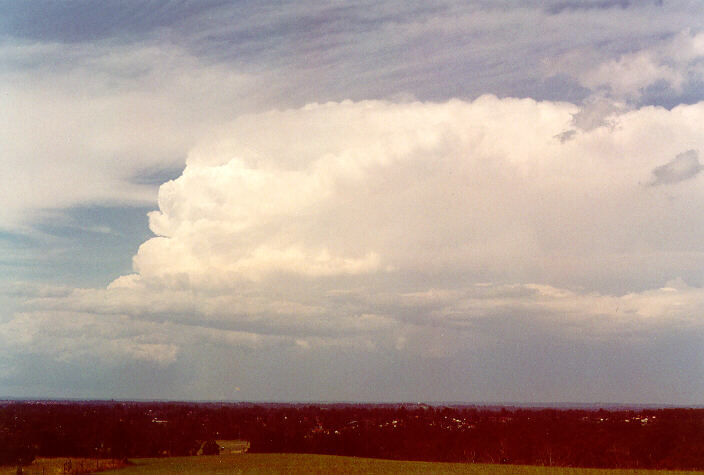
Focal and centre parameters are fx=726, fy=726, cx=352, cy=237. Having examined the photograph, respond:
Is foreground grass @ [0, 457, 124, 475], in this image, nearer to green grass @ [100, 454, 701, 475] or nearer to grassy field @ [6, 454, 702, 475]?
grassy field @ [6, 454, 702, 475]

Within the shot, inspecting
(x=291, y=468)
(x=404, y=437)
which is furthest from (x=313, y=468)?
(x=404, y=437)

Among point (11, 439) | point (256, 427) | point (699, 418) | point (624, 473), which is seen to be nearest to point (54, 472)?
point (11, 439)

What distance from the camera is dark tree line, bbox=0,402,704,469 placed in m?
130

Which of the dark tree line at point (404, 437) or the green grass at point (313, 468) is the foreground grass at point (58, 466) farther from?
the green grass at point (313, 468)

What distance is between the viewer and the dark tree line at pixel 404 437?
130 m

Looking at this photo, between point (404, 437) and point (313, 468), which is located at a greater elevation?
point (313, 468)

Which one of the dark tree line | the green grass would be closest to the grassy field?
the green grass

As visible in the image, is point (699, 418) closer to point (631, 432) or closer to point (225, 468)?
point (631, 432)

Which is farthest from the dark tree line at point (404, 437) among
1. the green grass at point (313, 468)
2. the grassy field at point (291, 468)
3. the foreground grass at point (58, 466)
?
the green grass at point (313, 468)

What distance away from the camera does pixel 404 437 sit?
177875 mm

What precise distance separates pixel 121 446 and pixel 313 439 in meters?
44.5

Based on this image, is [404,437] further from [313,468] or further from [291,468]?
[291,468]

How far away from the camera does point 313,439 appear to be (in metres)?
160

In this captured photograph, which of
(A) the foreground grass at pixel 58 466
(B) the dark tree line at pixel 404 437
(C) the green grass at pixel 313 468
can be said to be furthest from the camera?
(B) the dark tree line at pixel 404 437
